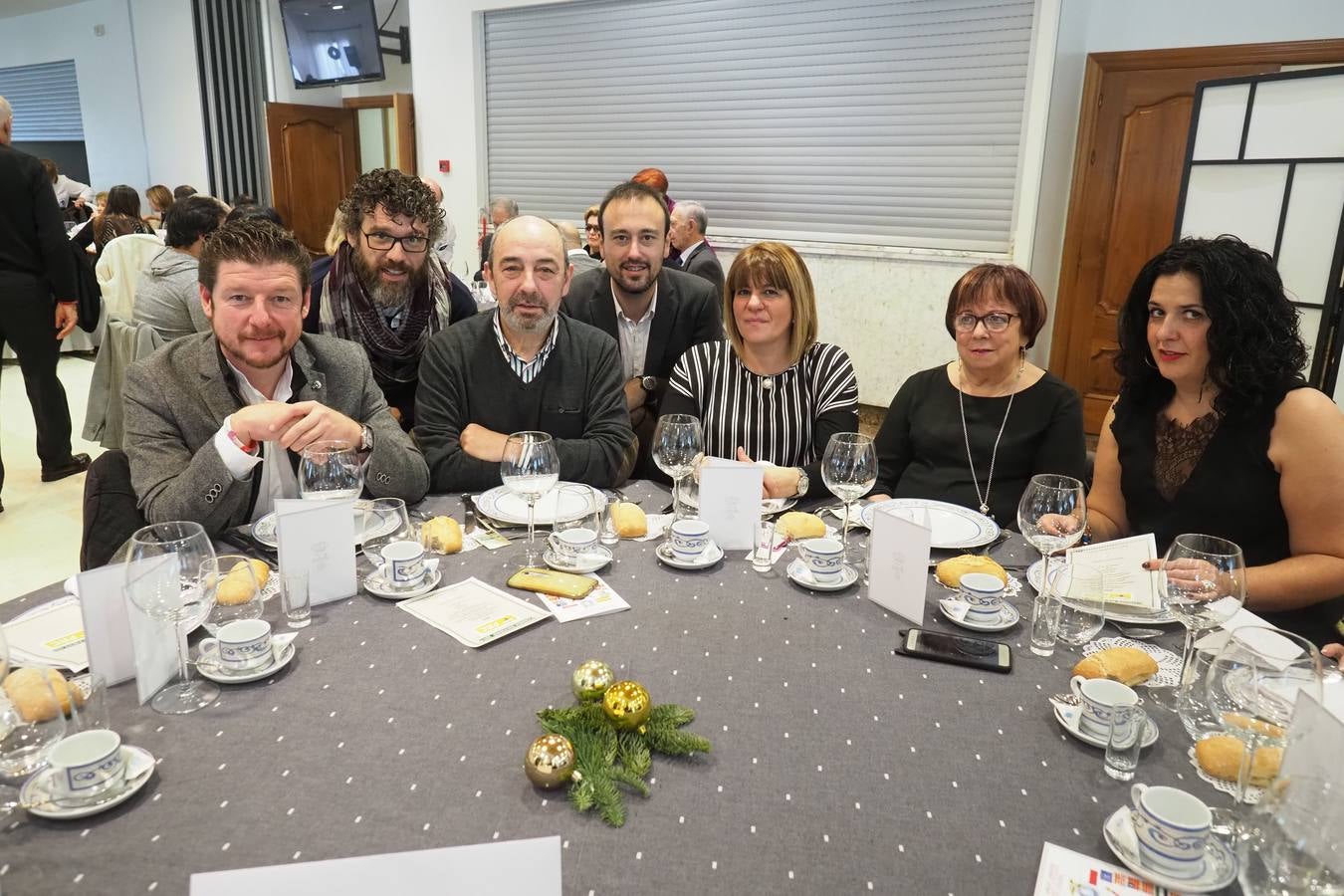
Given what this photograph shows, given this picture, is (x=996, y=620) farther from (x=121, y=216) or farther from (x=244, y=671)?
(x=121, y=216)

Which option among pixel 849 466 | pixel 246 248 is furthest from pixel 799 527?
pixel 246 248

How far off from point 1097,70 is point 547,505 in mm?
4859

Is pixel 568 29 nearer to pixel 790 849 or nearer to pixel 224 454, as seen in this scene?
pixel 224 454

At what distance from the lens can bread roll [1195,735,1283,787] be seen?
3.10 feet

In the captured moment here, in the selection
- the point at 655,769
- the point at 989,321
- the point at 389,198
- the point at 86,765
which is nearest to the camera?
the point at 86,765

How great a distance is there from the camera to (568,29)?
671 centimetres

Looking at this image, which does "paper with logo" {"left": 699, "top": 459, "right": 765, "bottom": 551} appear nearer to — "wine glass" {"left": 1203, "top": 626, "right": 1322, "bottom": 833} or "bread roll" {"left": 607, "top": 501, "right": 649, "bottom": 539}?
"bread roll" {"left": 607, "top": 501, "right": 649, "bottom": 539}

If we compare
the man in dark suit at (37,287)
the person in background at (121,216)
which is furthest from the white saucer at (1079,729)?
the person in background at (121,216)

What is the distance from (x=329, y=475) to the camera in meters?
1.55

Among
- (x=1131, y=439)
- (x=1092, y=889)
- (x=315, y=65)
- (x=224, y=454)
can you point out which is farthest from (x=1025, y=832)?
(x=315, y=65)

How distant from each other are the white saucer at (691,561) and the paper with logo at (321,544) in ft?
1.80

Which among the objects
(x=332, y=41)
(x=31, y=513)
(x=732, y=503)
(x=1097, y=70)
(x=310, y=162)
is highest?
(x=332, y=41)

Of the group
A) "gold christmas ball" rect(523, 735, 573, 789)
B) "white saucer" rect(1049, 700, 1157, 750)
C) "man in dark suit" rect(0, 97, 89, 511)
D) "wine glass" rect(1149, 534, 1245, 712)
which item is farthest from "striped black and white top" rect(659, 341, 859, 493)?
"man in dark suit" rect(0, 97, 89, 511)

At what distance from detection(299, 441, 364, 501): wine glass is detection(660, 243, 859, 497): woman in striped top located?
1022 millimetres
